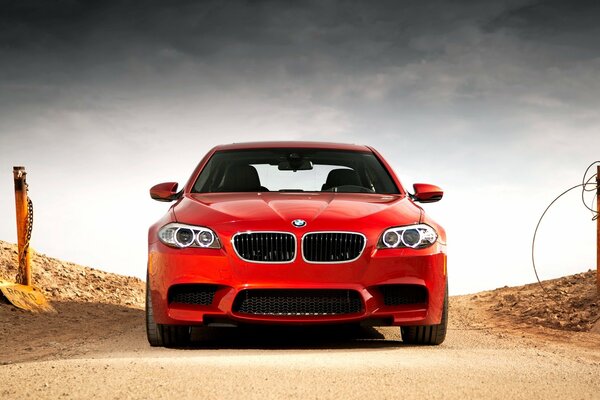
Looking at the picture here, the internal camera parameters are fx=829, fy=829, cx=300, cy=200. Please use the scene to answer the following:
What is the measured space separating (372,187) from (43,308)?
648cm

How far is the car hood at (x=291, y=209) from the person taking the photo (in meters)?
6.87

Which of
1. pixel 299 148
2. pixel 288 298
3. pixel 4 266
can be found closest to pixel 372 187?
pixel 299 148

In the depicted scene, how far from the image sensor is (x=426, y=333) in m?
7.36

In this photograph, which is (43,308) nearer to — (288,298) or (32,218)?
(32,218)

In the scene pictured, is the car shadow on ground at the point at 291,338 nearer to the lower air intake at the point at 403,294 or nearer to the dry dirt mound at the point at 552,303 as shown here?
the lower air intake at the point at 403,294

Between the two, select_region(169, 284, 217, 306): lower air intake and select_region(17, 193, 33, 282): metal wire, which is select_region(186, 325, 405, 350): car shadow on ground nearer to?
select_region(169, 284, 217, 306): lower air intake

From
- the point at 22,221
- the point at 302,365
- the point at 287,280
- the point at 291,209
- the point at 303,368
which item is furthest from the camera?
the point at 22,221

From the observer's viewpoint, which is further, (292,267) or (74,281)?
(74,281)

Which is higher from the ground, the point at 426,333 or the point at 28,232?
the point at 28,232

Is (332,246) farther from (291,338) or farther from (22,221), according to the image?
(22,221)

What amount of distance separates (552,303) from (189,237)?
8.23 m

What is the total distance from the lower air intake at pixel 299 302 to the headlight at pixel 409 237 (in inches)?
19.8

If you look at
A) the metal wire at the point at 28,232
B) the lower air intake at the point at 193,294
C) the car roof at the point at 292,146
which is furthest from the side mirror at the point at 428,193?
the metal wire at the point at 28,232

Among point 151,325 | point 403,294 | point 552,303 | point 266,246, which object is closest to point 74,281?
point 552,303
